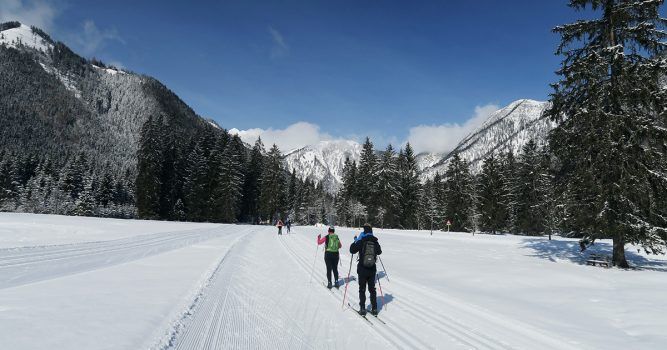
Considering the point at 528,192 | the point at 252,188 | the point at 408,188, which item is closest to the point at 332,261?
the point at 528,192

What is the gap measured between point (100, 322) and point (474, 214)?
57.5m

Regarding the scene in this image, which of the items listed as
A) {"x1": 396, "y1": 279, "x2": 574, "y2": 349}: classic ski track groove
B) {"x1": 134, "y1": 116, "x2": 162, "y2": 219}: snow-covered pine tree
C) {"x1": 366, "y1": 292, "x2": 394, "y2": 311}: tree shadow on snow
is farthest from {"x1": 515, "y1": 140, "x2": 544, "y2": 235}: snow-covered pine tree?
{"x1": 134, "y1": 116, "x2": 162, "y2": 219}: snow-covered pine tree

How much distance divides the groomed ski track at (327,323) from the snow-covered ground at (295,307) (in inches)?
1.1

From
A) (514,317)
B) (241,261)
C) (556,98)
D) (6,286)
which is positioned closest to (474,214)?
(556,98)

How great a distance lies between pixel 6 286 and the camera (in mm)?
9133

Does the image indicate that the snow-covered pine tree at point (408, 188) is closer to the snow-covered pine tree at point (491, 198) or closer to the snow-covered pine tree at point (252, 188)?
the snow-covered pine tree at point (491, 198)

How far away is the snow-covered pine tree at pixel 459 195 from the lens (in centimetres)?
6069

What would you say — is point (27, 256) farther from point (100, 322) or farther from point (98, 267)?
point (100, 322)

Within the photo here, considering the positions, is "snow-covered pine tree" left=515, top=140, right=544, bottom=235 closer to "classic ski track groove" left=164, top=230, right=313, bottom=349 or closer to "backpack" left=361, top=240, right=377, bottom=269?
"backpack" left=361, top=240, right=377, bottom=269

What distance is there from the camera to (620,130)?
15930 millimetres

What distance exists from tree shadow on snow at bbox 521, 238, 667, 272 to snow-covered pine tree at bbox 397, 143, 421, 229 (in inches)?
1547

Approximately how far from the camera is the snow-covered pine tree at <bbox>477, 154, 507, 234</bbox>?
2155 inches

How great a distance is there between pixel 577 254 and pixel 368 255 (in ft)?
58.7

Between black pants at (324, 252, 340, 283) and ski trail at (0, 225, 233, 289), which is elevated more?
black pants at (324, 252, 340, 283)
